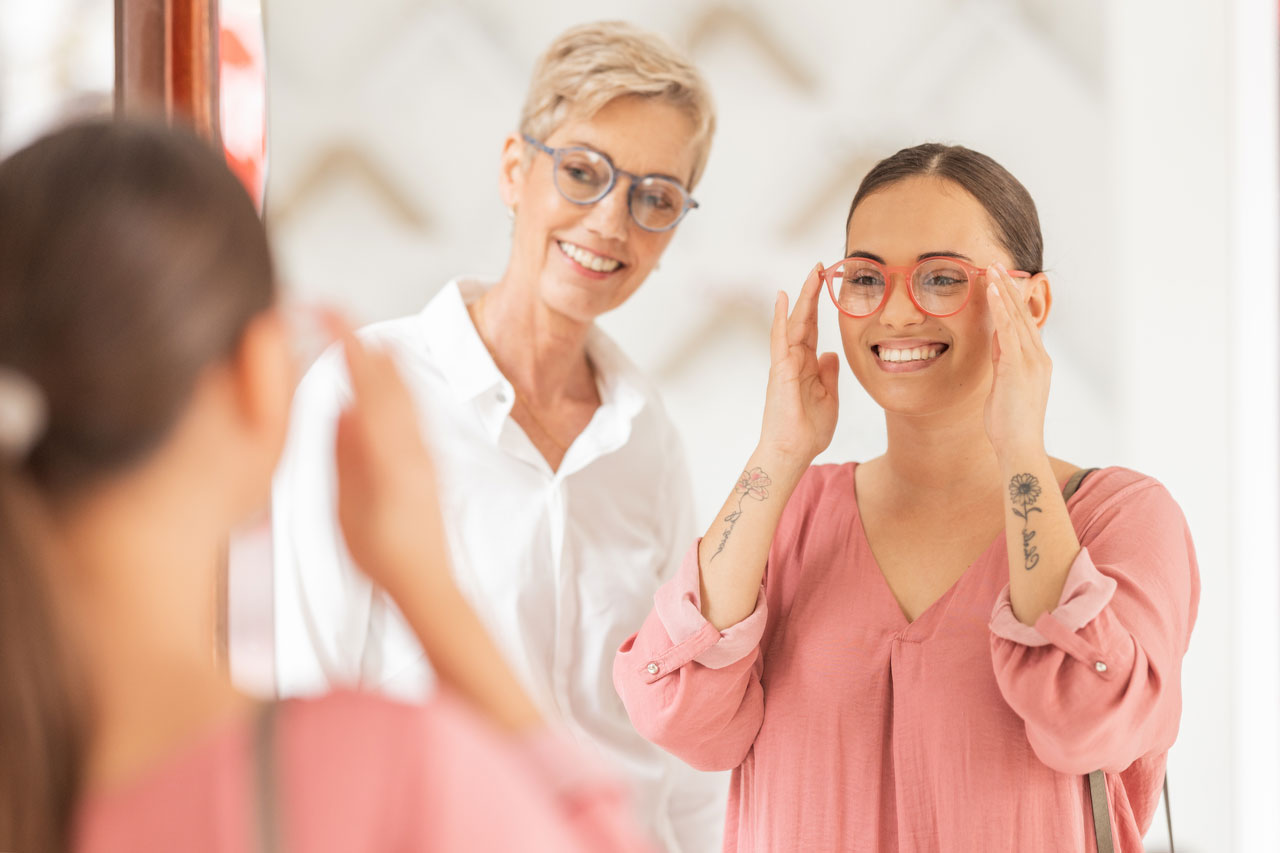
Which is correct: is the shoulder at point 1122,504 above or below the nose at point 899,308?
below

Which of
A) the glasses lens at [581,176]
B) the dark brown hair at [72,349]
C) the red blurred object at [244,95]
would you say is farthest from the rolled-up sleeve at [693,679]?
the red blurred object at [244,95]

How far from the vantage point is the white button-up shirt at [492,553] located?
168cm

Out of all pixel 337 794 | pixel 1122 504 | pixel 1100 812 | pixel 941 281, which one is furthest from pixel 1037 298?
pixel 337 794

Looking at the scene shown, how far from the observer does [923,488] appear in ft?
4.77

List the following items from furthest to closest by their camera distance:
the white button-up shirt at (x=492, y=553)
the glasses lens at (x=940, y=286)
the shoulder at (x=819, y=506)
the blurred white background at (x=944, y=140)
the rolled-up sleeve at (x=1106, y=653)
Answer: the blurred white background at (x=944, y=140), the white button-up shirt at (x=492, y=553), the shoulder at (x=819, y=506), the glasses lens at (x=940, y=286), the rolled-up sleeve at (x=1106, y=653)

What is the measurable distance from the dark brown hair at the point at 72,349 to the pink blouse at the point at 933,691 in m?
0.81

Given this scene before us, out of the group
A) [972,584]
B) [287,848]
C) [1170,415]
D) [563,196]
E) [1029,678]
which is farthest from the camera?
[1170,415]

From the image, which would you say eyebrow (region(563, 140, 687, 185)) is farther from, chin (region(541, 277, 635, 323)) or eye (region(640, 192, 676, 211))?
chin (region(541, 277, 635, 323))

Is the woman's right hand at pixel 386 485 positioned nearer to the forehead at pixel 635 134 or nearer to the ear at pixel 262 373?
the ear at pixel 262 373

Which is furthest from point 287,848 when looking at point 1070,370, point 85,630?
point 1070,370

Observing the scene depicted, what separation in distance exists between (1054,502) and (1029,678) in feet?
0.62

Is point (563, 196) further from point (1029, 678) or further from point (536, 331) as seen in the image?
point (1029, 678)

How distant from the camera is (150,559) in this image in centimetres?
63

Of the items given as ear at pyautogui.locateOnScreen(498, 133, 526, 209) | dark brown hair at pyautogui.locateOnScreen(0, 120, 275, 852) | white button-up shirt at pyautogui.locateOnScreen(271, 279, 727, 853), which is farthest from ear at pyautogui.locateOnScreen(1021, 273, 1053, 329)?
dark brown hair at pyautogui.locateOnScreen(0, 120, 275, 852)
